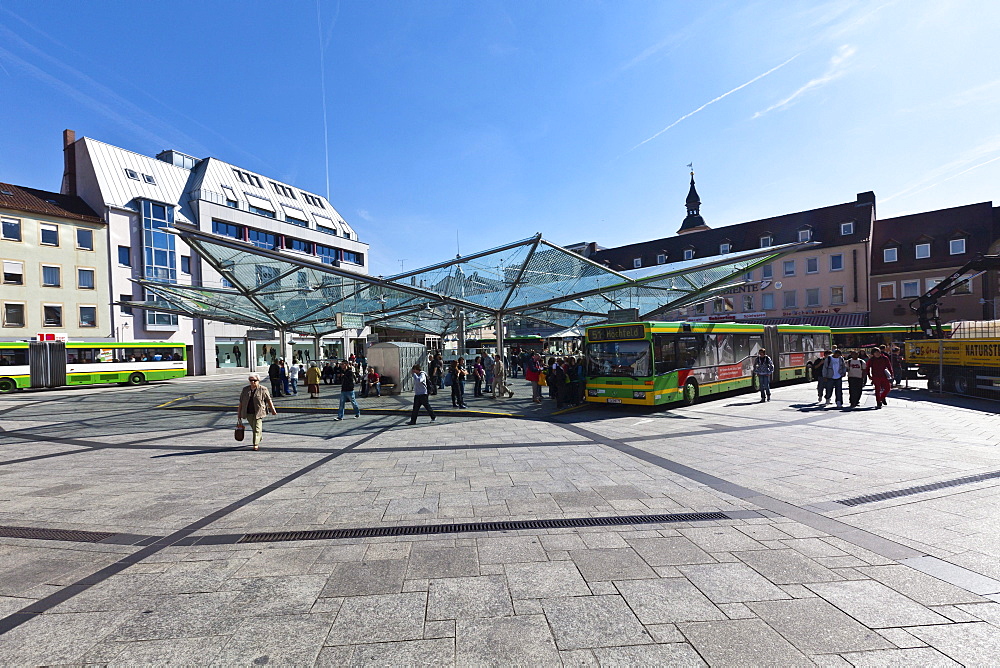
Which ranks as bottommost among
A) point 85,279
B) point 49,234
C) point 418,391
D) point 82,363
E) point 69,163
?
point 418,391

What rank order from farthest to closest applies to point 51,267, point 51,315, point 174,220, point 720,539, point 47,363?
point 174,220 < point 51,267 < point 51,315 < point 47,363 < point 720,539

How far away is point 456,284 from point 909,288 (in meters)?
37.3

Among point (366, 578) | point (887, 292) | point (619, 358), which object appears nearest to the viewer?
point (366, 578)

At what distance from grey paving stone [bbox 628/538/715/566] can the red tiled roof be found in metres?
45.4

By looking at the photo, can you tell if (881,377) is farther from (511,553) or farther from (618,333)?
(511,553)

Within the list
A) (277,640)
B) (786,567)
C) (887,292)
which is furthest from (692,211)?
(277,640)

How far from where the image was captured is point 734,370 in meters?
17.2

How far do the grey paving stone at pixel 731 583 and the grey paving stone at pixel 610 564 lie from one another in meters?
0.36

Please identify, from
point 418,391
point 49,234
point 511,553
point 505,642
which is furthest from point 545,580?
point 49,234

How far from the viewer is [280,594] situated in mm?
3629

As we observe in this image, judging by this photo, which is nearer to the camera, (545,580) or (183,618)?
(183,618)

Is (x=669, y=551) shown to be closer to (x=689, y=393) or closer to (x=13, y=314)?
(x=689, y=393)

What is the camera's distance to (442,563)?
13.5ft

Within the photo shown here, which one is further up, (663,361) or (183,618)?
(663,361)
